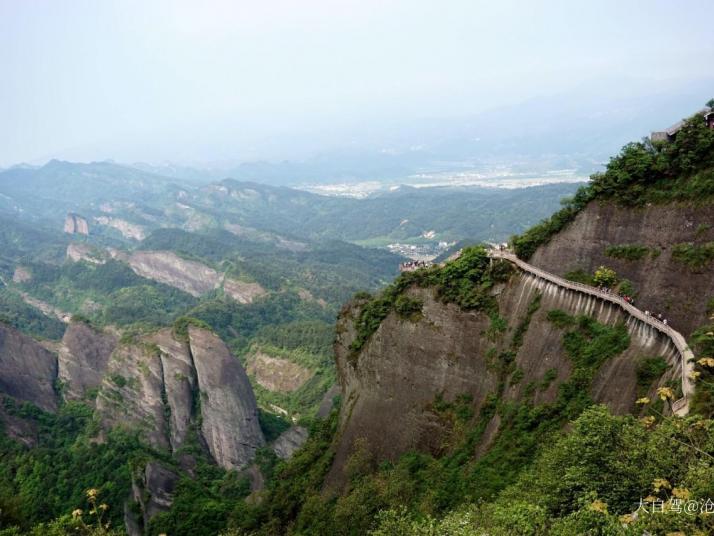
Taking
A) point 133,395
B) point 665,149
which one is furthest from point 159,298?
point 665,149

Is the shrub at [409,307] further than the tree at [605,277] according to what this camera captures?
Yes

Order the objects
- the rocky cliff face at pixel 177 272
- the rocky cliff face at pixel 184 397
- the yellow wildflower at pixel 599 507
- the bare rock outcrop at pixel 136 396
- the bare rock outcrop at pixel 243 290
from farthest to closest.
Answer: the rocky cliff face at pixel 177 272
the bare rock outcrop at pixel 243 290
the bare rock outcrop at pixel 136 396
the rocky cliff face at pixel 184 397
the yellow wildflower at pixel 599 507

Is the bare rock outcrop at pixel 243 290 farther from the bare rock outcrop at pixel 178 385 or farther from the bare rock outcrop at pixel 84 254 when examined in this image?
the bare rock outcrop at pixel 178 385

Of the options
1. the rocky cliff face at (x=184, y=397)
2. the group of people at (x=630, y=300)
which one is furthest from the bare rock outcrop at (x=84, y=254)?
the group of people at (x=630, y=300)

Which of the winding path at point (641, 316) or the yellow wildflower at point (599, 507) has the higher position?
the winding path at point (641, 316)

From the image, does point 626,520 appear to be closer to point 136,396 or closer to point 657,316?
point 657,316

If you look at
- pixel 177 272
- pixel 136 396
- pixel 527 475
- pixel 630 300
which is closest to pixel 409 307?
pixel 630 300

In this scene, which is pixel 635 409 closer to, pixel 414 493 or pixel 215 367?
pixel 414 493
